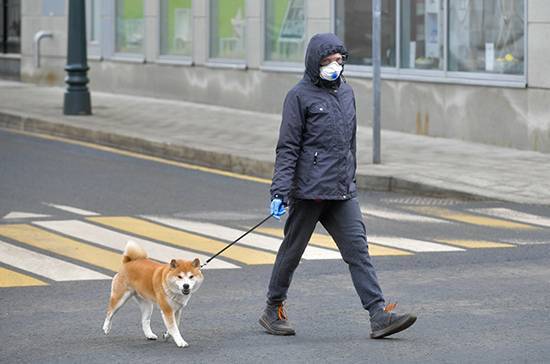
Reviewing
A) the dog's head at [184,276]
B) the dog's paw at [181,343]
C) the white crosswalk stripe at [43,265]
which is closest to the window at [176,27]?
the white crosswalk stripe at [43,265]

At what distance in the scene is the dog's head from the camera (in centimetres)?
771

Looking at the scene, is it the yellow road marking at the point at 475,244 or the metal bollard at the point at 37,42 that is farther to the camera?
the metal bollard at the point at 37,42

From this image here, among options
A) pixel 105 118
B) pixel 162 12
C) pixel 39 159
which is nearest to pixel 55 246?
pixel 39 159

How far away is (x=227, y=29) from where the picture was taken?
25516mm

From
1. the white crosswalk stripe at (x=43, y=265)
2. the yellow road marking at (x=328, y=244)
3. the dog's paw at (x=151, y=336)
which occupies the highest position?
the yellow road marking at (x=328, y=244)

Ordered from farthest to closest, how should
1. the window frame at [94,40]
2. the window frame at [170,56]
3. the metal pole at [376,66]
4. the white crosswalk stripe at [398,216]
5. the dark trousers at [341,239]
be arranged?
the window frame at [94,40] < the window frame at [170,56] < the metal pole at [376,66] < the white crosswalk stripe at [398,216] < the dark trousers at [341,239]

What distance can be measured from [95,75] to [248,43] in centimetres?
524

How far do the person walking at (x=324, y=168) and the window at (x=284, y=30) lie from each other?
587 inches

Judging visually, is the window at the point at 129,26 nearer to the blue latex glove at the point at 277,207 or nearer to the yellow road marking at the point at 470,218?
the yellow road marking at the point at 470,218

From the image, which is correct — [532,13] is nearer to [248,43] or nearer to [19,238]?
[248,43]

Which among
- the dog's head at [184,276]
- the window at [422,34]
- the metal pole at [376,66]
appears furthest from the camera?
the window at [422,34]

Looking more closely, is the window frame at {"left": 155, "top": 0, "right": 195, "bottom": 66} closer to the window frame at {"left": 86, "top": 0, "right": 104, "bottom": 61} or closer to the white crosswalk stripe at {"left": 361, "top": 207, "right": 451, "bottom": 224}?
the window frame at {"left": 86, "top": 0, "right": 104, "bottom": 61}

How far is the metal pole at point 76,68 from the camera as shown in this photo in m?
22.8

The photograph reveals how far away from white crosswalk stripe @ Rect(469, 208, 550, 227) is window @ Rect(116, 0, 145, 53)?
1471 cm
